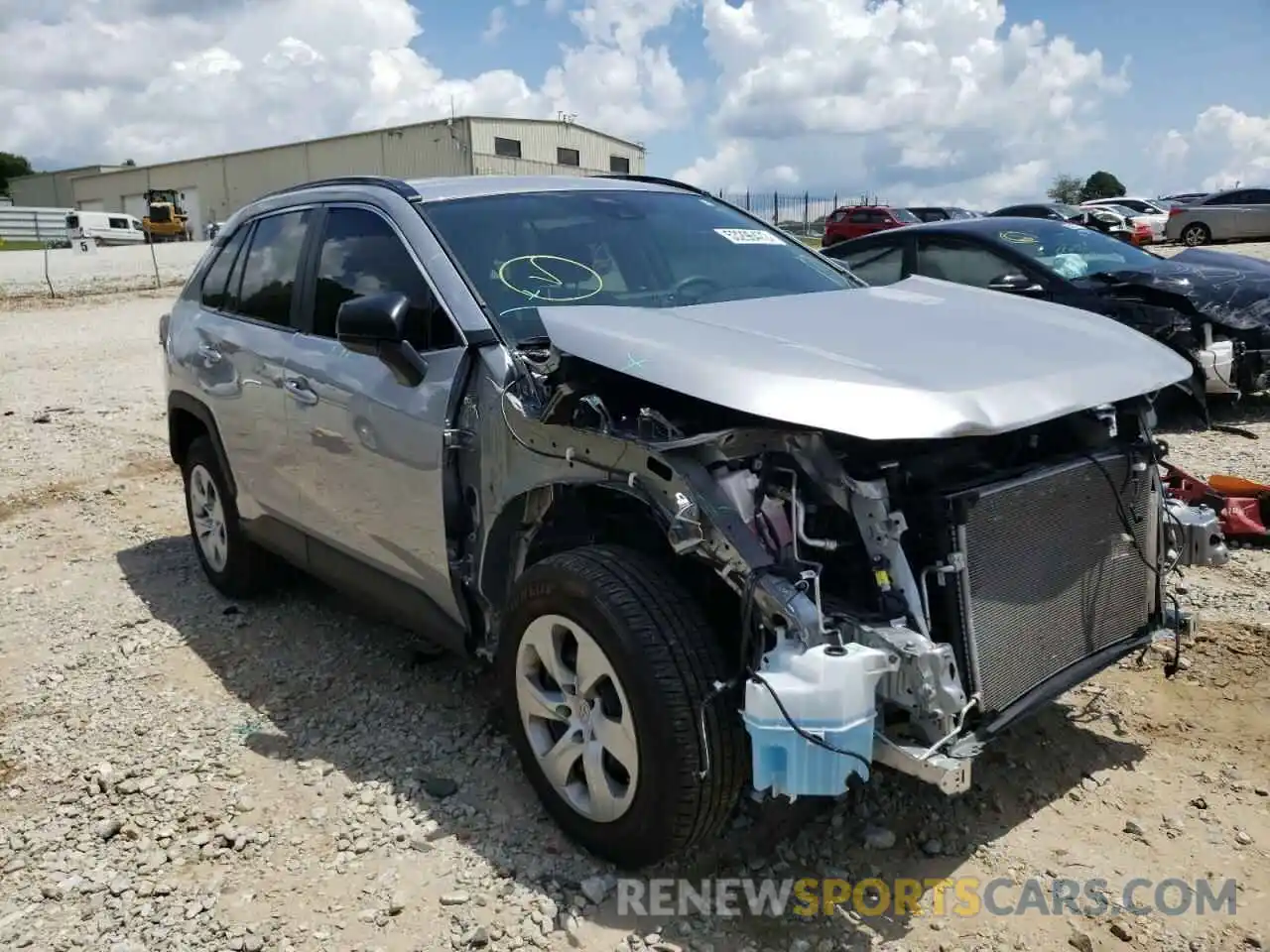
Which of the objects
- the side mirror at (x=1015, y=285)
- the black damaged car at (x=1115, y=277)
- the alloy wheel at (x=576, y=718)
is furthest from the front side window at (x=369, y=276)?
the side mirror at (x=1015, y=285)

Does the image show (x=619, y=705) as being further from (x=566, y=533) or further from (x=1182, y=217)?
(x=1182, y=217)

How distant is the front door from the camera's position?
3.38 m

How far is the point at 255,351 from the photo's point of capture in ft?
14.4

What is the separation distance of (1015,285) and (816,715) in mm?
5655

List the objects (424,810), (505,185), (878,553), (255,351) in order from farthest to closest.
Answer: (255,351) < (505,185) < (424,810) < (878,553)

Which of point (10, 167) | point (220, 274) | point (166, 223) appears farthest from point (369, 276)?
point (10, 167)

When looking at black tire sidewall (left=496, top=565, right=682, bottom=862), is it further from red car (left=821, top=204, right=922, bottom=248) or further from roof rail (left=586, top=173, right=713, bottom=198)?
red car (left=821, top=204, right=922, bottom=248)

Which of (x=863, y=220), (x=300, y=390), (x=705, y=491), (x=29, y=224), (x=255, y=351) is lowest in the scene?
(x=705, y=491)

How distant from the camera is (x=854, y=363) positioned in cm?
261

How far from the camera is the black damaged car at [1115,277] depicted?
286 inches

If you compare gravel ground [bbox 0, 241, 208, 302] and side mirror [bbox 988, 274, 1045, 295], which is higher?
gravel ground [bbox 0, 241, 208, 302]

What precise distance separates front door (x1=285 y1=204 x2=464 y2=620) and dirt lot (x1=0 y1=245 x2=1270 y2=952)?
64 cm

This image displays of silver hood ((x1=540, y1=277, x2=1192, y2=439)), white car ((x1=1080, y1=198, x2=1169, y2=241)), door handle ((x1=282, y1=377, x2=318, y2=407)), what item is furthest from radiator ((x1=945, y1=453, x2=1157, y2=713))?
white car ((x1=1080, y1=198, x2=1169, y2=241))

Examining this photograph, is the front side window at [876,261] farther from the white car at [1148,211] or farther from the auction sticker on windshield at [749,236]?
the white car at [1148,211]
